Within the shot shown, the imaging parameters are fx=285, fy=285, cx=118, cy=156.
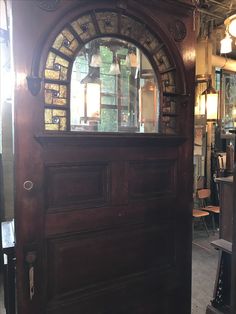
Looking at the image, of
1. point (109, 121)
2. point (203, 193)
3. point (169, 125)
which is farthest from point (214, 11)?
point (109, 121)

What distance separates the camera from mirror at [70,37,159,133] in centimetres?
162

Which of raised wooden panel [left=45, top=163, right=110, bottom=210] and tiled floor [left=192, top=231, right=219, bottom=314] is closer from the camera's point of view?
raised wooden panel [left=45, top=163, right=110, bottom=210]

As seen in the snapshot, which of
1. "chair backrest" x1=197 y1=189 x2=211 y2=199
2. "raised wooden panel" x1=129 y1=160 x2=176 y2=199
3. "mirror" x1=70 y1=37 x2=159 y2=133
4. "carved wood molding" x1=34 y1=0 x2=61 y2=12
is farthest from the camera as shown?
"chair backrest" x1=197 y1=189 x2=211 y2=199

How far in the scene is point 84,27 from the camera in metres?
1.50

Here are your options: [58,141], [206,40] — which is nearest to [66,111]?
[58,141]

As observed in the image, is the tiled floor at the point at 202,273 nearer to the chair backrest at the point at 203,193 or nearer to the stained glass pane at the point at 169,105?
the chair backrest at the point at 203,193

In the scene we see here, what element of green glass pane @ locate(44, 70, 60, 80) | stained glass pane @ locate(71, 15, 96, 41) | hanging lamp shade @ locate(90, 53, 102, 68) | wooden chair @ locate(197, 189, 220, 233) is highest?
stained glass pane @ locate(71, 15, 96, 41)

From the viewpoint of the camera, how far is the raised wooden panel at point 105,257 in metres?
1.51

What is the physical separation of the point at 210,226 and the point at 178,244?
11.4ft

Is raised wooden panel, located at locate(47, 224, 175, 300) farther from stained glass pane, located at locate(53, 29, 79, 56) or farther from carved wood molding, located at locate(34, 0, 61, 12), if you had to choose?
carved wood molding, located at locate(34, 0, 61, 12)

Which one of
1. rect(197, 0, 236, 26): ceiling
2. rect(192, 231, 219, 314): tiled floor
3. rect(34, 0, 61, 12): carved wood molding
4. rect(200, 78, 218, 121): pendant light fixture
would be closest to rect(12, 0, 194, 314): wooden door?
rect(34, 0, 61, 12): carved wood molding

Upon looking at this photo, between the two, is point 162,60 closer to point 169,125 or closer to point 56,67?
point 169,125

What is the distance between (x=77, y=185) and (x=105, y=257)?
1.56ft

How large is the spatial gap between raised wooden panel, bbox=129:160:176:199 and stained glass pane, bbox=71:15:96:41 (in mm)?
748
